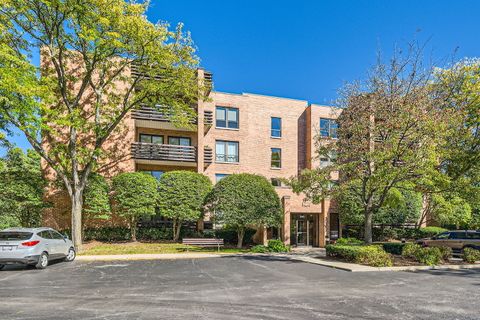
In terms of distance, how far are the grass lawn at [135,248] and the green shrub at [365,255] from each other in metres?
6.99

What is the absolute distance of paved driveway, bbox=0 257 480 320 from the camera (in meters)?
6.93

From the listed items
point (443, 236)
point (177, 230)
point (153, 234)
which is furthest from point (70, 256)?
point (443, 236)

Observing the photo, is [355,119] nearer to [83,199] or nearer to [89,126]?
[89,126]

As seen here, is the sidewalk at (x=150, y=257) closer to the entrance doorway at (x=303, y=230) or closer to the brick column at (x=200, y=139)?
the brick column at (x=200, y=139)

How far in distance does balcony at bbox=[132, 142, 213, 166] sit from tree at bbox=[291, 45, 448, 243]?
11268mm

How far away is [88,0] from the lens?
57.7ft

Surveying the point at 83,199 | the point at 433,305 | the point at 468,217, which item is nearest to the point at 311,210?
the point at 468,217

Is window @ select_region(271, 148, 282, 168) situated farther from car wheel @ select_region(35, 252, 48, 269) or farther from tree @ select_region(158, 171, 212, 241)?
car wheel @ select_region(35, 252, 48, 269)

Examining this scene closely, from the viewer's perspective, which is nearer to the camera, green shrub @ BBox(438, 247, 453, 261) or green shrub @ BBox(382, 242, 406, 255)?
green shrub @ BBox(438, 247, 453, 261)

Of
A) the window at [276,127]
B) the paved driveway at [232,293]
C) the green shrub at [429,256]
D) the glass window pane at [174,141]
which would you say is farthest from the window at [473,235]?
the glass window pane at [174,141]

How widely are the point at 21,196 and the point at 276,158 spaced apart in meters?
19.2

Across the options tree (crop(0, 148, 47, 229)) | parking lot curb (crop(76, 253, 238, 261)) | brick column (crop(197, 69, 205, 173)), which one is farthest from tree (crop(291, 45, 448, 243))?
tree (crop(0, 148, 47, 229))

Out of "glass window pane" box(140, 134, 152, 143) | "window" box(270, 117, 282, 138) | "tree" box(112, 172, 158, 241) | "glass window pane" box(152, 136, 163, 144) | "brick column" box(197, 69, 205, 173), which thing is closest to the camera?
"tree" box(112, 172, 158, 241)

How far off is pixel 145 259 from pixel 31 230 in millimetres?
5459
